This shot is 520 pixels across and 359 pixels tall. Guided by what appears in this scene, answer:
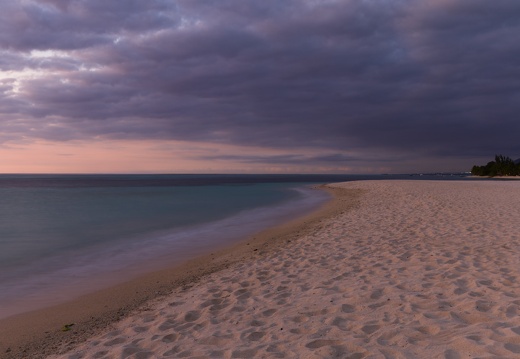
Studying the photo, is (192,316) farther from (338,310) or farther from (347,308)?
(347,308)

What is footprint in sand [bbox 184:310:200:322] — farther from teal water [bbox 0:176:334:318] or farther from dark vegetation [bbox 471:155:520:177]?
dark vegetation [bbox 471:155:520:177]

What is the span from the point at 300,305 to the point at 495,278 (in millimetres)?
4002

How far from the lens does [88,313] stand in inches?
294

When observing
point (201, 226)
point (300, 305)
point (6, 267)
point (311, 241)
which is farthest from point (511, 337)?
point (201, 226)

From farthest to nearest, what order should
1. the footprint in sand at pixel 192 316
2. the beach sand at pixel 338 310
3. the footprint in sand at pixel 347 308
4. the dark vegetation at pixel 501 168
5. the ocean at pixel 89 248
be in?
the dark vegetation at pixel 501 168, the ocean at pixel 89 248, the footprint in sand at pixel 192 316, the footprint in sand at pixel 347 308, the beach sand at pixel 338 310

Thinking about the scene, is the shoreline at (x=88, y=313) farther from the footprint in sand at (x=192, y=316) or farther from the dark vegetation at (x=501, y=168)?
the dark vegetation at (x=501, y=168)

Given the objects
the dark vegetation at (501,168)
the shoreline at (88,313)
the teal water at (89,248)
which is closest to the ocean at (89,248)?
the teal water at (89,248)

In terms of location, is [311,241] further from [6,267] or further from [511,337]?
[6,267]

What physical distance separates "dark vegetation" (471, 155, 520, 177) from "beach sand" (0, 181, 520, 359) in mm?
140473

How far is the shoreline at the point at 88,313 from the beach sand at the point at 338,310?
62 millimetres

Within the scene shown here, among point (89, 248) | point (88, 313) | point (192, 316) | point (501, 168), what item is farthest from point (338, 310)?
point (501, 168)

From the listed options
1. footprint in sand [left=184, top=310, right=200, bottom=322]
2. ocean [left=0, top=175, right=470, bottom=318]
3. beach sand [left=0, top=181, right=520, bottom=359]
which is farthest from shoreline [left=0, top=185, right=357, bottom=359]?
footprint in sand [left=184, top=310, right=200, bottom=322]

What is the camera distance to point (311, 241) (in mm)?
12945

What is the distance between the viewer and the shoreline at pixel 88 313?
236 inches
